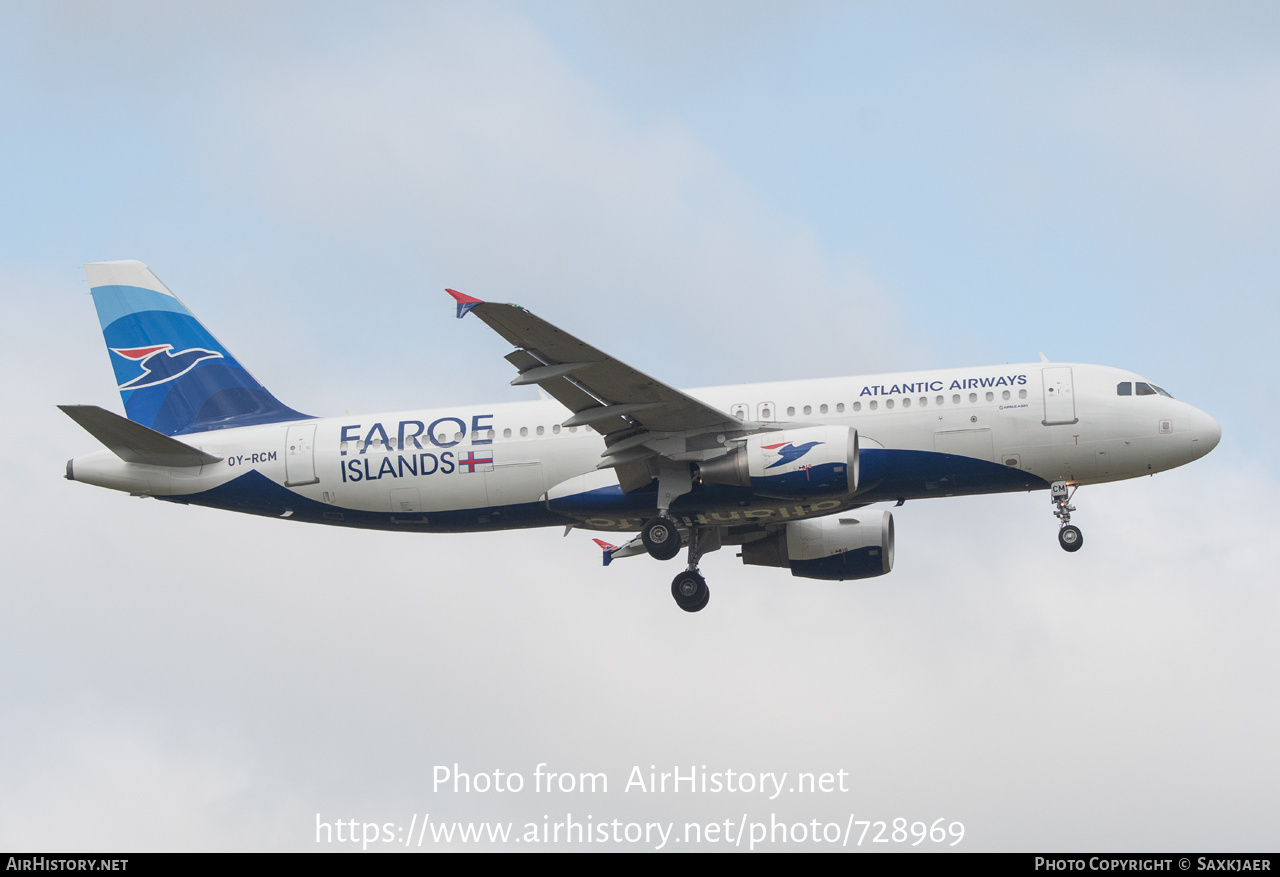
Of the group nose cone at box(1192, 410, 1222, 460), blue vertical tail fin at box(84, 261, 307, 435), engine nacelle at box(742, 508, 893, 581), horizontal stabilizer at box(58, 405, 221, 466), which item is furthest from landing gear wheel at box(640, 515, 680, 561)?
nose cone at box(1192, 410, 1222, 460)

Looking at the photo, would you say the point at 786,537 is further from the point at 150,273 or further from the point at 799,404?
the point at 150,273

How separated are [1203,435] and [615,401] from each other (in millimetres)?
14435

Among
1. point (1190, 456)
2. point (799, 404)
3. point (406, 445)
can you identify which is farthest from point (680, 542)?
point (1190, 456)

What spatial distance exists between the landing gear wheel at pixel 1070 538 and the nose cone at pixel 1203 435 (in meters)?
3.40

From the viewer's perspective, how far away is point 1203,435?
117 feet

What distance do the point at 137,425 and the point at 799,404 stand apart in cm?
1669

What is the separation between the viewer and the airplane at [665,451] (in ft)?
114

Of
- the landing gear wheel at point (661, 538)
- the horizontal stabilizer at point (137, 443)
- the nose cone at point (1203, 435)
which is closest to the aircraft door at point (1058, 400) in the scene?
the nose cone at point (1203, 435)

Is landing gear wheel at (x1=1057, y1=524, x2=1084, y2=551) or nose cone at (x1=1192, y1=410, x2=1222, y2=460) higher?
nose cone at (x1=1192, y1=410, x2=1222, y2=460)

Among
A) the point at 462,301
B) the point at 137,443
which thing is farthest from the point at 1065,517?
the point at 137,443

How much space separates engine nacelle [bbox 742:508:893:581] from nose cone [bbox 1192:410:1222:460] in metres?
9.24

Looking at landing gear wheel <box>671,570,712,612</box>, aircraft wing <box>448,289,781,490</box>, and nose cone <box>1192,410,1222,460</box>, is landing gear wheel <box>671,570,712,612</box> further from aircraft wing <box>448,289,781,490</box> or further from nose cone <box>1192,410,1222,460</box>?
nose cone <box>1192,410,1222,460</box>

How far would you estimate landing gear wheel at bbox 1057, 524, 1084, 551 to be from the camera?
36031mm

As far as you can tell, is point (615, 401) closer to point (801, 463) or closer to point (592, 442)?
point (592, 442)
